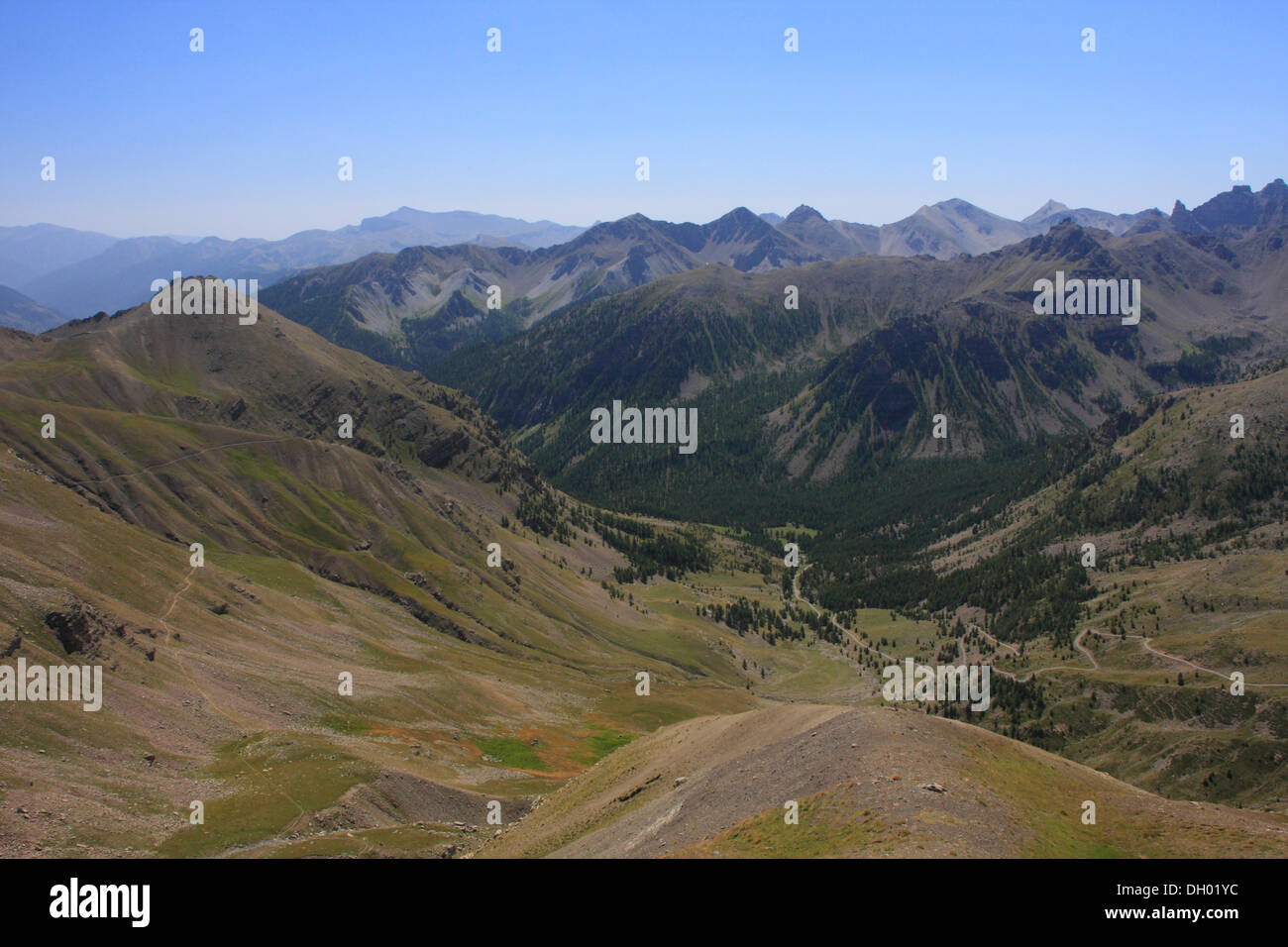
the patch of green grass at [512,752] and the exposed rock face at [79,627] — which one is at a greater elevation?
the exposed rock face at [79,627]

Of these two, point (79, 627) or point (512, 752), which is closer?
point (79, 627)

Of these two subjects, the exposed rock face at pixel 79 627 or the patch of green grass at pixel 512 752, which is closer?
the exposed rock face at pixel 79 627

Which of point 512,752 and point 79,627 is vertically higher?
point 79,627

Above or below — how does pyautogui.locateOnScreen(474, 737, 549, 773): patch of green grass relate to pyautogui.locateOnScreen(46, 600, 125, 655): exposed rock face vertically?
below

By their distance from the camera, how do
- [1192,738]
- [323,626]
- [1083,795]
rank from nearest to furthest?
[1083,795]
[1192,738]
[323,626]

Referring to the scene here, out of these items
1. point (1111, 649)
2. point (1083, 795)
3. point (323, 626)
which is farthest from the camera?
point (1111, 649)

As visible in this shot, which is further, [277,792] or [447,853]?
[277,792]

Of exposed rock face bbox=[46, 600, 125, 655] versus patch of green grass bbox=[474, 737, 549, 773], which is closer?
exposed rock face bbox=[46, 600, 125, 655]
